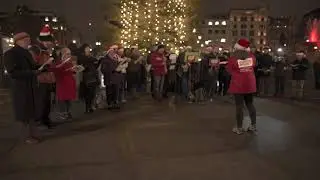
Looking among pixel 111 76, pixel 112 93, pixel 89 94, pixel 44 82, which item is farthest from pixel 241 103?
pixel 112 93

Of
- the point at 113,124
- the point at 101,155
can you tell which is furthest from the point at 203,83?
the point at 101,155

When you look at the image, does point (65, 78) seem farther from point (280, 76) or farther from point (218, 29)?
point (218, 29)

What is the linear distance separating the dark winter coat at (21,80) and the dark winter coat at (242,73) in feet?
12.8

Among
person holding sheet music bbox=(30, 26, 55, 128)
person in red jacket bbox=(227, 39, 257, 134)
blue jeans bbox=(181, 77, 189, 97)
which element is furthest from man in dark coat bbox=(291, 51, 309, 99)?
person holding sheet music bbox=(30, 26, 55, 128)

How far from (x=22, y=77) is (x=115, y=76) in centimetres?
605

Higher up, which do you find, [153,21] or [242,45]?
[153,21]

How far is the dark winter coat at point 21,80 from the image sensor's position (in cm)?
966

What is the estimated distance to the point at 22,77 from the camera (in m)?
9.71

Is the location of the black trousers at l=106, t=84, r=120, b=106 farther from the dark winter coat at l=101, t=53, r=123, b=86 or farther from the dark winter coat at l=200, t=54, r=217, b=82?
the dark winter coat at l=200, t=54, r=217, b=82

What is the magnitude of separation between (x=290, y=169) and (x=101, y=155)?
3.03m

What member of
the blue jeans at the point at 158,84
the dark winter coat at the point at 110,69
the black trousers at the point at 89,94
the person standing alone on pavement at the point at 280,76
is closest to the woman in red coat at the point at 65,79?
the black trousers at the point at 89,94

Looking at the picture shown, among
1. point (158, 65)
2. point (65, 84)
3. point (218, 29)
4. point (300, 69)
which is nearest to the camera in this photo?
point (65, 84)

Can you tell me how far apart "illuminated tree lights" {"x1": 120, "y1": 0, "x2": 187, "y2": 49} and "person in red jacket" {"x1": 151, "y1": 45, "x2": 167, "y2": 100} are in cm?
1729

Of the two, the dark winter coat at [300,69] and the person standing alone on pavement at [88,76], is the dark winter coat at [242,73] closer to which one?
the person standing alone on pavement at [88,76]
